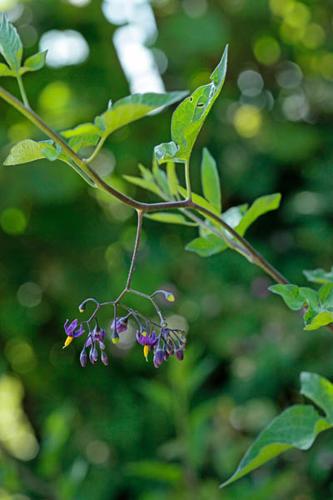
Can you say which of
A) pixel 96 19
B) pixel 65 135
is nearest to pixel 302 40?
pixel 96 19

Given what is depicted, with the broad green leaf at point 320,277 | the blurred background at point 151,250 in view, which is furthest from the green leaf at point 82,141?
the blurred background at point 151,250

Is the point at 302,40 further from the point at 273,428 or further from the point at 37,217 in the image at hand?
the point at 273,428

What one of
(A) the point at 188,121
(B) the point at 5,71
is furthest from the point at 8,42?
(A) the point at 188,121

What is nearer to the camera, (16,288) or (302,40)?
(16,288)

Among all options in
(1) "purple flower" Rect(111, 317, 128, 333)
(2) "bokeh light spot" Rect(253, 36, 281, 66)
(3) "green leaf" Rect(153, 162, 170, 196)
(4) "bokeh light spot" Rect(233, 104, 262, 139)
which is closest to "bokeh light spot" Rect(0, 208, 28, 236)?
(4) "bokeh light spot" Rect(233, 104, 262, 139)

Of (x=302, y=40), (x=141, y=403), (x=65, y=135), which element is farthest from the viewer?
(x=302, y=40)

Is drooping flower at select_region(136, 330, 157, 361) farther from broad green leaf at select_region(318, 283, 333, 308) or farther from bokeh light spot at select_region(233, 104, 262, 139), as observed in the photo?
bokeh light spot at select_region(233, 104, 262, 139)
